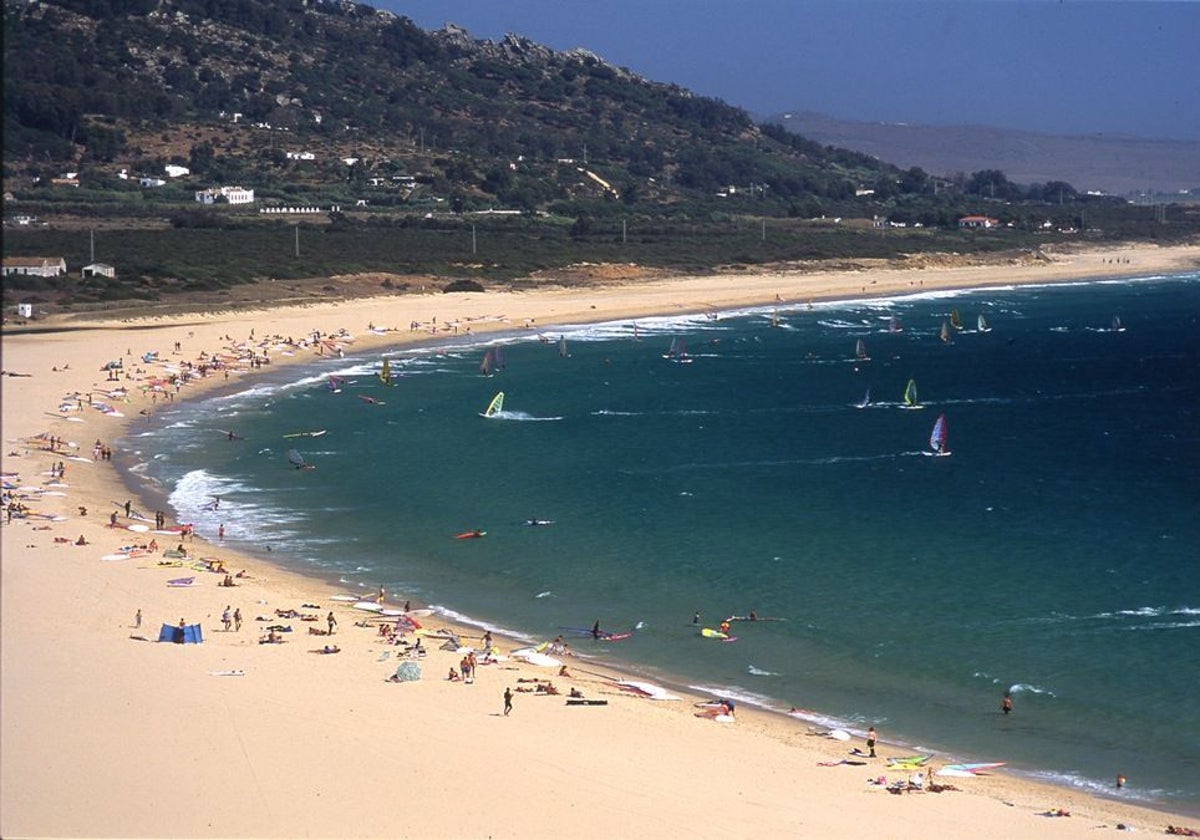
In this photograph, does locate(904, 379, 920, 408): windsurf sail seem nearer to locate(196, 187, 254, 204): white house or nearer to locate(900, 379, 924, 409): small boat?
locate(900, 379, 924, 409): small boat

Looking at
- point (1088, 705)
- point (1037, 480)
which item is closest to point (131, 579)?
point (1088, 705)

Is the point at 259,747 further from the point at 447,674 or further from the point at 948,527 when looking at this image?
the point at 948,527

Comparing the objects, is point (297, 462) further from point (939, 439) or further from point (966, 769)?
point (966, 769)

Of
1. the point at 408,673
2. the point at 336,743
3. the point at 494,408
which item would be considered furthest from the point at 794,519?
the point at 336,743

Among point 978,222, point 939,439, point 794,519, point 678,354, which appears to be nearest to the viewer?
point 794,519

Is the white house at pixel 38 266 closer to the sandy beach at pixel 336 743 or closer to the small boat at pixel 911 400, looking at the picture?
the small boat at pixel 911 400
